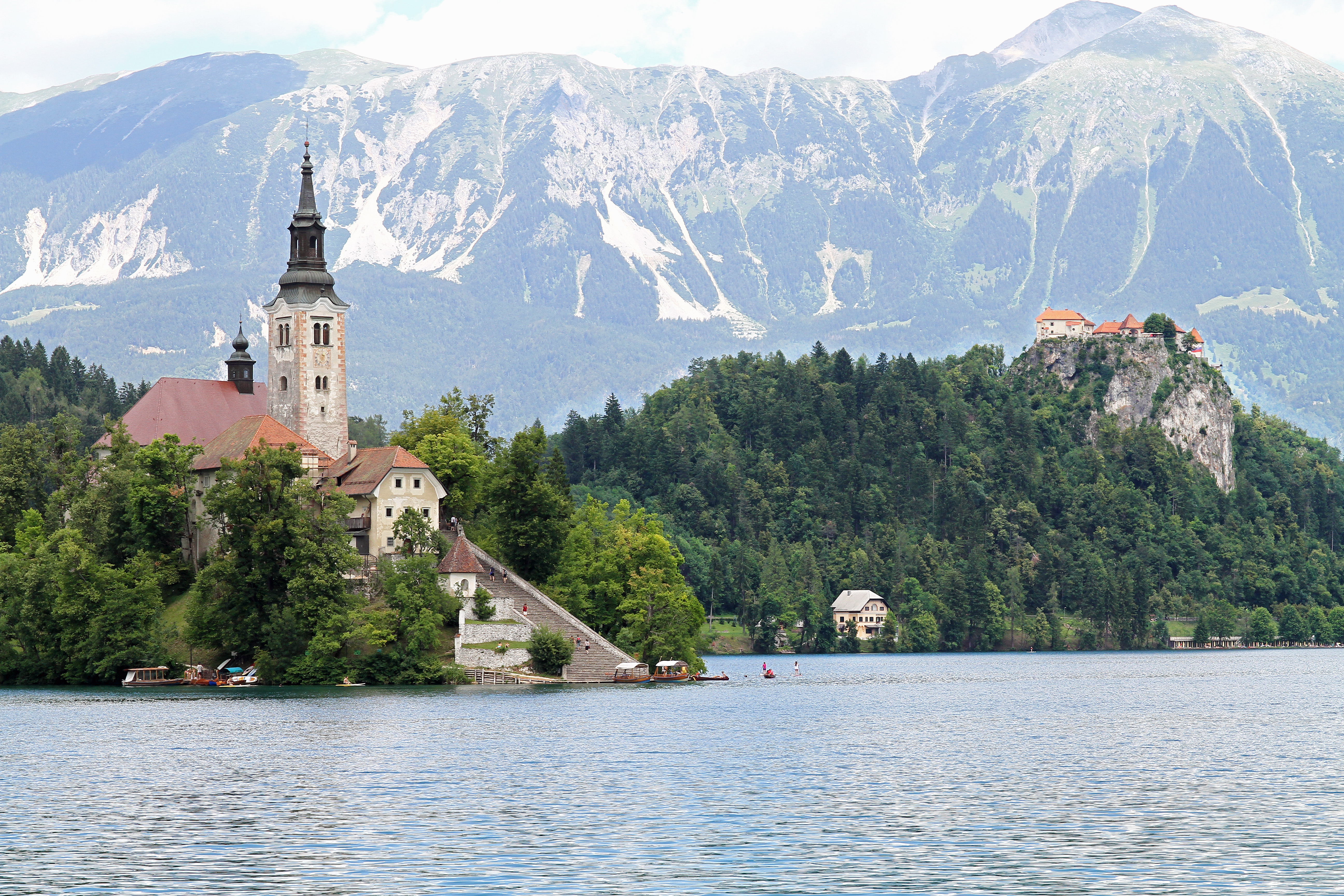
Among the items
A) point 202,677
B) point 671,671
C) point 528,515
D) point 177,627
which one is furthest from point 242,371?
point 671,671

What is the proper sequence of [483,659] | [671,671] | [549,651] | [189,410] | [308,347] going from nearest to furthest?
[483,659], [549,651], [671,671], [308,347], [189,410]

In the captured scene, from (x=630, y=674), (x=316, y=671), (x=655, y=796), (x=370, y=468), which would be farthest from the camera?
Answer: (x=370, y=468)

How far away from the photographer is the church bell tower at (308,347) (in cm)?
13550

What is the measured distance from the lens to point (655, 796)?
2224 inches

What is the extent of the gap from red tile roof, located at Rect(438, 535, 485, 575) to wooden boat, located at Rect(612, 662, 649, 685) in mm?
11762

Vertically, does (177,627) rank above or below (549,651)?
above

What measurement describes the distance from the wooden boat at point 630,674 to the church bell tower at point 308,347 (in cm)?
3324

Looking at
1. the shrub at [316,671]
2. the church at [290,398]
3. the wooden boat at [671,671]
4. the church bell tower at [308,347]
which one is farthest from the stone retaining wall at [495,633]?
the church bell tower at [308,347]

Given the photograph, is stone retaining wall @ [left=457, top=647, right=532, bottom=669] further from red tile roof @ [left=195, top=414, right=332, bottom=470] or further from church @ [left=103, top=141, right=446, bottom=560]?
red tile roof @ [left=195, top=414, right=332, bottom=470]

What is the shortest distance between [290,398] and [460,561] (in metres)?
31.1

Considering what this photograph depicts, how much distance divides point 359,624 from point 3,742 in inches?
1418

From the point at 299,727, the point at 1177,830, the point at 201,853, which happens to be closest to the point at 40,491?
the point at 299,727

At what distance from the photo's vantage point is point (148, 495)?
120250 mm

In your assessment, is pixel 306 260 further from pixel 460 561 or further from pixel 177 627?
pixel 460 561
